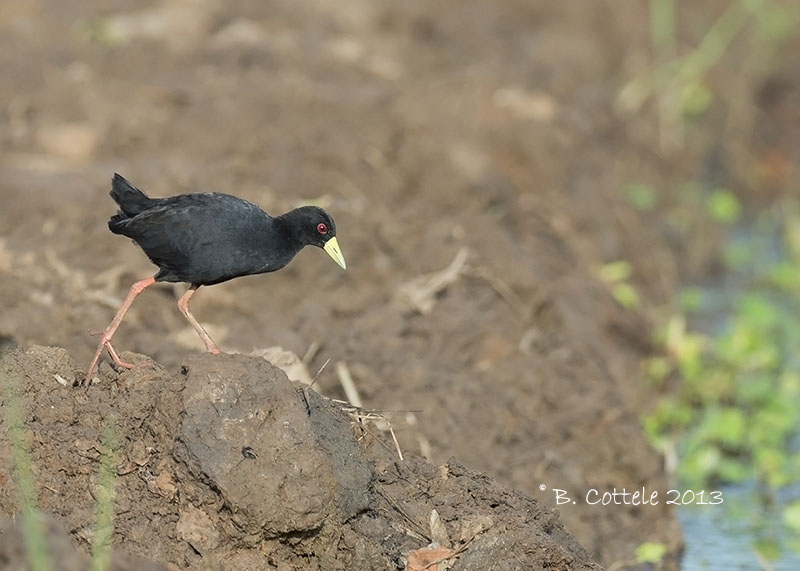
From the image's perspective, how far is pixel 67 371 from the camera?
5895 millimetres

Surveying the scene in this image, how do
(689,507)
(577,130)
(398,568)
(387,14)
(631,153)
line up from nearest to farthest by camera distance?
(398,568)
(689,507)
(577,130)
(631,153)
(387,14)

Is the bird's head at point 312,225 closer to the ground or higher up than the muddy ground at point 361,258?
higher up

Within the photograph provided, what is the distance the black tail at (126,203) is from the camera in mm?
6742

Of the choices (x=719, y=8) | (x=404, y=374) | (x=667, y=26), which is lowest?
(x=719, y=8)

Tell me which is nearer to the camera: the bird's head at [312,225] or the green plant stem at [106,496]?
the green plant stem at [106,496]

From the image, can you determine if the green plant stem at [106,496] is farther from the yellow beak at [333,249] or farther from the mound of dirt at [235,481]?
the yellow beak at [333,249]

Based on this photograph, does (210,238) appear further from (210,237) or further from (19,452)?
(19,452)

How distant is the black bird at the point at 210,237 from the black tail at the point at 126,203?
1 centimetres

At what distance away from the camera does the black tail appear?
6.74m

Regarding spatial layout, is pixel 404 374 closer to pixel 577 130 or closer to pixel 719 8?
pixel 577 130

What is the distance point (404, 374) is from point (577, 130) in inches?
316

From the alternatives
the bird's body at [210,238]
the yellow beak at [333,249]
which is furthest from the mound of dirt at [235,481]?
the yellow beak at [333,249]

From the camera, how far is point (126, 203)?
6789 mm

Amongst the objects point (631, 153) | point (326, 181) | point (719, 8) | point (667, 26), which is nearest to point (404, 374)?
point (326, 181)
